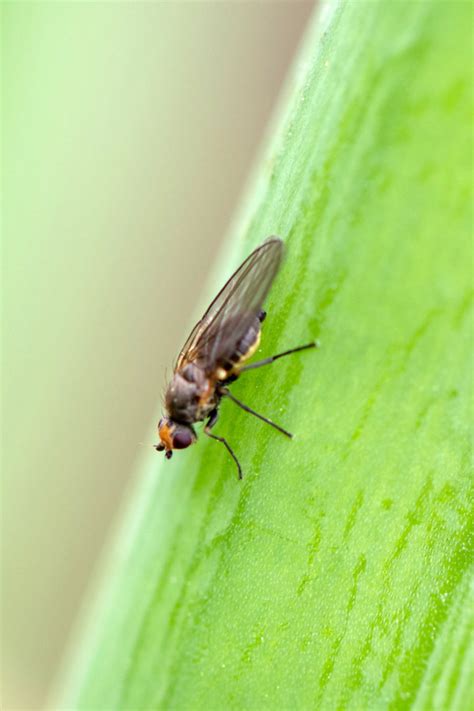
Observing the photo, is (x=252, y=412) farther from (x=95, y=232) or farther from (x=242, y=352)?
(x=95, y=232)

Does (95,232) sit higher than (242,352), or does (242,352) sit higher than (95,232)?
(95,232)

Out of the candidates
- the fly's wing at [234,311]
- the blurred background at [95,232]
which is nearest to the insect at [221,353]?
the fly's wing at [234,311]

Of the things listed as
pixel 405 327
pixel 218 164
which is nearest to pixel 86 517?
pixel 218 164

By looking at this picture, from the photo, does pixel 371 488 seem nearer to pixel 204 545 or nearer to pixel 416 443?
pixel 416 443

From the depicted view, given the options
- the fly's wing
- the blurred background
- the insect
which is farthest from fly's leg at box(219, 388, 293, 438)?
the blurred background

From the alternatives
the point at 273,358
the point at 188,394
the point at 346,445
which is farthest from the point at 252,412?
the point at 188,394

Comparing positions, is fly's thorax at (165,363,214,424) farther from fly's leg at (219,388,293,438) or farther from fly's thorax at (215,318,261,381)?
fly's leg at (219,388,293,438)

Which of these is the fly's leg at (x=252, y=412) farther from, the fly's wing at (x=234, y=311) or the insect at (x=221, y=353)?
the fly's wing at (x=234, y=311)
